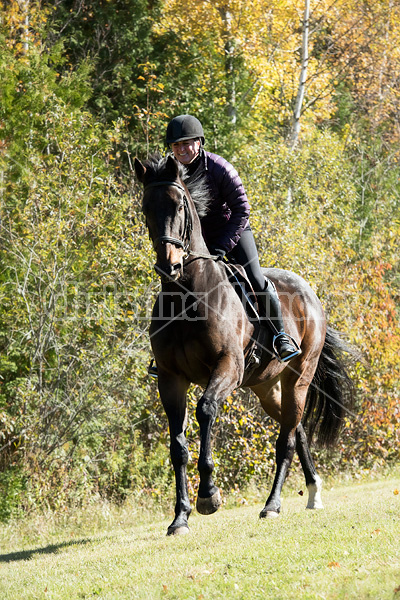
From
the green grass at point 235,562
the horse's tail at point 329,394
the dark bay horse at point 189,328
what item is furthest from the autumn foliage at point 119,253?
the dark bay horse at point 189,328

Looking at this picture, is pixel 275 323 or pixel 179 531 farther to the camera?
pixel 275 323

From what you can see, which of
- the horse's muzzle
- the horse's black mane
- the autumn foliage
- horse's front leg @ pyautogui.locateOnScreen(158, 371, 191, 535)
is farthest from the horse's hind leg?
the horse's muzzle

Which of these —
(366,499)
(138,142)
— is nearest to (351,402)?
(366,499)

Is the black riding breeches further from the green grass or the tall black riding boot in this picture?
the green grass

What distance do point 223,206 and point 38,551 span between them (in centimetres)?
395

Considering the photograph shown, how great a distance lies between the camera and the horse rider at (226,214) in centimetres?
689

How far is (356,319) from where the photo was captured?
13.9 meters

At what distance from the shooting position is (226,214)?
7457 millimetres

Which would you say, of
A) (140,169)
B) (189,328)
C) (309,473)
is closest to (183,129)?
(140,169)

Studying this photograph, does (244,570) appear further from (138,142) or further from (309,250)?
(138,142)

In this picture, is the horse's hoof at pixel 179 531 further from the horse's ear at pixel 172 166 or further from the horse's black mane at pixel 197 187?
the horse's ear at pixel 172 166

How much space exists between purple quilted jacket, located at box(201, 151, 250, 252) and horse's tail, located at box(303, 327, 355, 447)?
2959 millimetres

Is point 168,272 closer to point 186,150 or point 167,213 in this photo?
point 167,213

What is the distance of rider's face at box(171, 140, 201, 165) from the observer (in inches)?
274
